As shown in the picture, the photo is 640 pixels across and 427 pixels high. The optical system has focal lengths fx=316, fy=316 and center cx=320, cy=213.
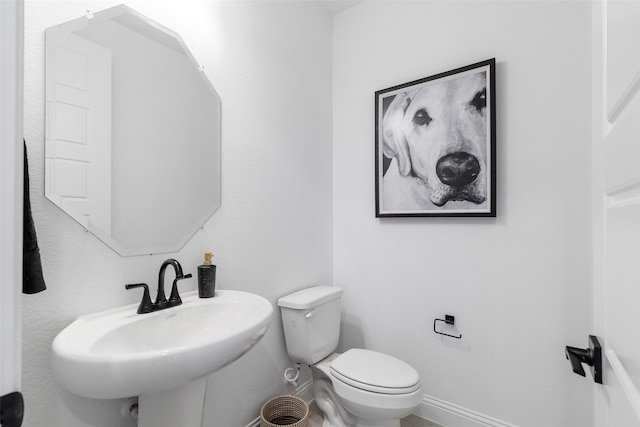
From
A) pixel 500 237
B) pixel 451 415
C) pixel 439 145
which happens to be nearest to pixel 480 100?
pixel 439 145

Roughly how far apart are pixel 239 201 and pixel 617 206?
136cm

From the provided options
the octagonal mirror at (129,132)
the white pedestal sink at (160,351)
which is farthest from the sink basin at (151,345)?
the octagonal mirror at (129,132)

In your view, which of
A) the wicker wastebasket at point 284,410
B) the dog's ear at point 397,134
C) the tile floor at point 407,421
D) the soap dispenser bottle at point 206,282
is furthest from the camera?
the dog's ear at point 397,134

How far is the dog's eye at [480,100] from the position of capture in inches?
63.6

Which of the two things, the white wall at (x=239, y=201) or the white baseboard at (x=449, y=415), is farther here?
the white baseboard at (x=449, y=415)

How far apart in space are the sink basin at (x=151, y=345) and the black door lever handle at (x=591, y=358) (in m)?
0.78

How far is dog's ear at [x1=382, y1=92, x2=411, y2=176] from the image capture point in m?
1.88

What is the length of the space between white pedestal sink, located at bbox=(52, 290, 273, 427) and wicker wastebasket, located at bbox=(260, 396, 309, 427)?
2.09ft

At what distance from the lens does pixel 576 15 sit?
4.64 feet

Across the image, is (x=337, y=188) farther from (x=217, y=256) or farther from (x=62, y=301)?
(x=62, y=301)

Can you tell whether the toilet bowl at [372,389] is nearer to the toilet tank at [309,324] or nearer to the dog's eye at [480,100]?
the toilet tank at [309,324]

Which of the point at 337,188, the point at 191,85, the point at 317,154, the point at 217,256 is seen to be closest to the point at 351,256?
the point at 337,188

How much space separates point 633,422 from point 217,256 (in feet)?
4.45

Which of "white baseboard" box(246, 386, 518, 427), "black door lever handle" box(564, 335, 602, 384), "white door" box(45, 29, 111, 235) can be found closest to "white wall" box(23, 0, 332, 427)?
"white door" box(45, 29, 111, 235)
